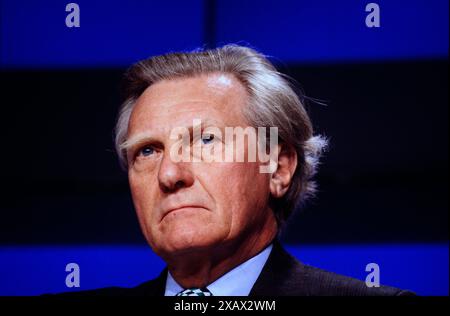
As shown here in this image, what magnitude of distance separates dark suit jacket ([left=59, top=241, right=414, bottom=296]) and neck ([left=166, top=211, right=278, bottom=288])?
5 centimetres

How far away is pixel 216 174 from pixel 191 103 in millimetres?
173

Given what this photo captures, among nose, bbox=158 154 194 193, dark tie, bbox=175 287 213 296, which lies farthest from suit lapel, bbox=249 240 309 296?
nose, bbox=158 154 194 193

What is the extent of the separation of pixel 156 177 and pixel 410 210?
2.64 feet

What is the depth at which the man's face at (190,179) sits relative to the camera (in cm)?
143

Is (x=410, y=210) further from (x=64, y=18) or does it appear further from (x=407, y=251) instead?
(x=64, y=18)

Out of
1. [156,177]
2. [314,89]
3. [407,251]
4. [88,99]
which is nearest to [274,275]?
[156,177]

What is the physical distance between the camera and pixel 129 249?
1.84 metres

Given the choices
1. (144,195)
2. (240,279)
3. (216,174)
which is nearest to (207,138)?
(216,174)

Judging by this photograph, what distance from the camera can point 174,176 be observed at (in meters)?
1.43

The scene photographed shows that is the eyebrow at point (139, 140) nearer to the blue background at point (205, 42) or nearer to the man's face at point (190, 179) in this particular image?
the man's face at point (190, 179)

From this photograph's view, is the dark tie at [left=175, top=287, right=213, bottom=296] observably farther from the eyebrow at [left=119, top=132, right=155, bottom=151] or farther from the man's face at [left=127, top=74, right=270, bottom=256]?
the eyebrow at [left=119, top=132, right=155, bottom=151]

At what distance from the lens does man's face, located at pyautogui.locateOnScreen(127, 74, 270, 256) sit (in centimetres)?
143
